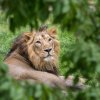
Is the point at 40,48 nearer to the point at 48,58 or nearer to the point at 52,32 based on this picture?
the point at 48,58

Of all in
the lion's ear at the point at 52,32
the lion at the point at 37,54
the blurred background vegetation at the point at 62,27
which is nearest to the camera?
the blurred background vegetation at the point at 62,27

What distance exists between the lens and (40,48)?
756 centimetres

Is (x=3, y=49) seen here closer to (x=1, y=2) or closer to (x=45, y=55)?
(x=45, y=55)

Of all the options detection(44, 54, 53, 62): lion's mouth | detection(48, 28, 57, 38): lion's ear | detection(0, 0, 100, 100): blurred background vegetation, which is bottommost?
detection(44, 54, 53, 62): lion's mouth

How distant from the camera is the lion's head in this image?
757cm

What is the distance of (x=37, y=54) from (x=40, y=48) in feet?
0.50

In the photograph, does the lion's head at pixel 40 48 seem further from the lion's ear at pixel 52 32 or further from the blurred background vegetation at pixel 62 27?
the blurred background vegetation at pixel 62 27

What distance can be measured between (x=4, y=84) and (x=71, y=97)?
820 millimetres

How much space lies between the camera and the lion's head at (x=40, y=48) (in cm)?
757

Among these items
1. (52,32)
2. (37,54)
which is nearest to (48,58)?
(37,54)

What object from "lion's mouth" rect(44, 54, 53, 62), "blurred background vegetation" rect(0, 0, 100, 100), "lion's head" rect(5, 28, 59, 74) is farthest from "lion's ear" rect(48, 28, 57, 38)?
"blurred background vegetation" rect(0, 0, 100, 100)

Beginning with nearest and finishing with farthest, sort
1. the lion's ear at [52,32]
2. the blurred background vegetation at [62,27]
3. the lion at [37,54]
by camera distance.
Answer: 1. the blurred background vegetation at [62,27]
2. the lion at [37,54]
3. the lion's ear at [52,32]

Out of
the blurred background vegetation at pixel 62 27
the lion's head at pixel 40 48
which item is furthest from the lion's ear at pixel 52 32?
the blurred background vegetation at pixel 62 27

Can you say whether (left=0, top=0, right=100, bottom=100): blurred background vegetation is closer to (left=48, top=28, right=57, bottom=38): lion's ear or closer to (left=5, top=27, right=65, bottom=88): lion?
(left=5, top=27, right=65, bottom=88): lion
